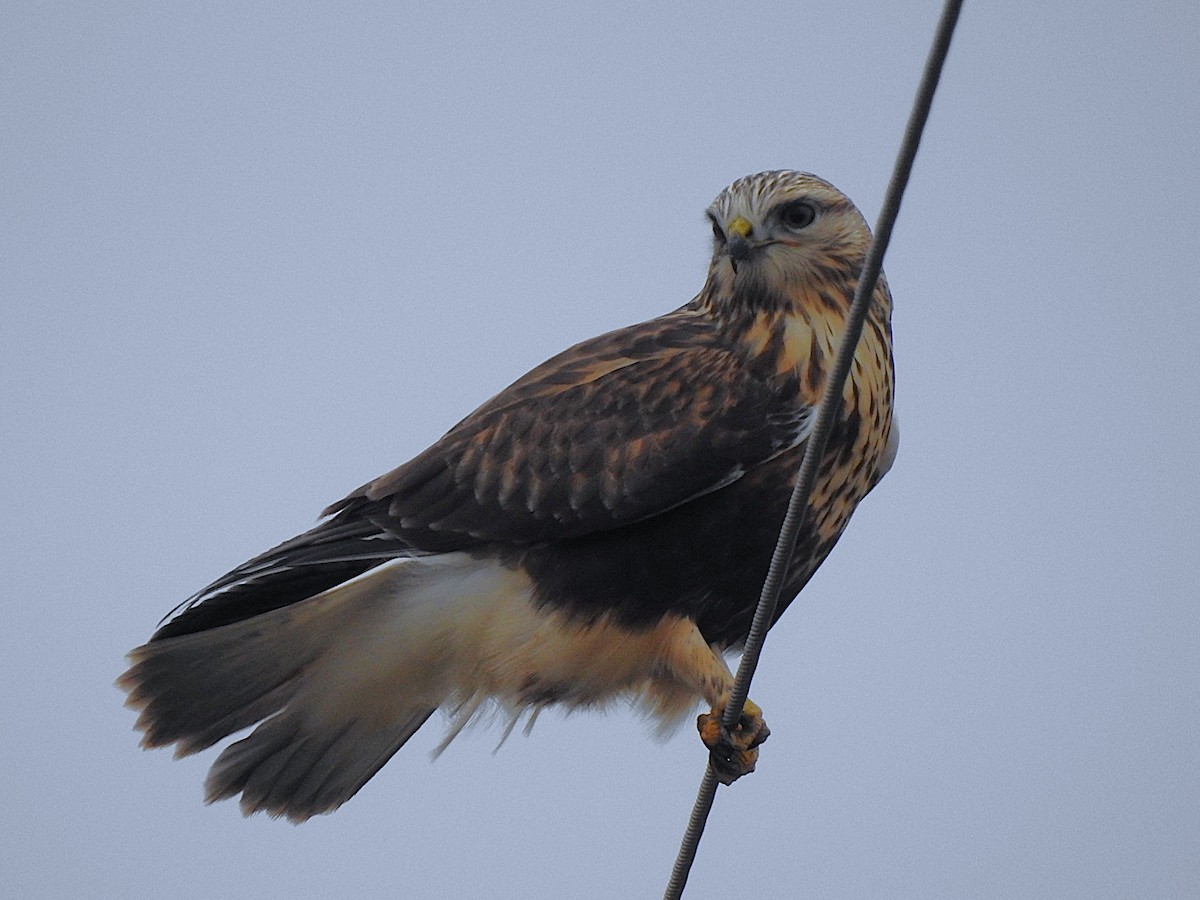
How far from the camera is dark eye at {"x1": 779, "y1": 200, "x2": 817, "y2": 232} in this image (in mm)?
3264

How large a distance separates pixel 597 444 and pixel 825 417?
1013 millimetres

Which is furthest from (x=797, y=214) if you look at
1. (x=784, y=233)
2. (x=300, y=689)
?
(x=300, y=689)

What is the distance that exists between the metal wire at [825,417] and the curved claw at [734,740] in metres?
0.05

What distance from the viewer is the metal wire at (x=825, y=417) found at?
5.79ft

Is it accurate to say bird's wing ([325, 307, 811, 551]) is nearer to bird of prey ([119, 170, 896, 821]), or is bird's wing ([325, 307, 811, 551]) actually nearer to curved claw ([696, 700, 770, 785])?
bird of prey ([119, 170, 896, 821])

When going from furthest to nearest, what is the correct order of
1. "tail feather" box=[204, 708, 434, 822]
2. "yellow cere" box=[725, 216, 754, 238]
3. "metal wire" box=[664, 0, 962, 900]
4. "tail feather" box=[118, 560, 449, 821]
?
"tail feather" box=[204, 708, 434, 822] → "tail feather" box=[118, 560, 449, 821] → "yellow cere" box=[725, 216, 754, 238] → "metal wire" box=[664, 0, 962, 900]

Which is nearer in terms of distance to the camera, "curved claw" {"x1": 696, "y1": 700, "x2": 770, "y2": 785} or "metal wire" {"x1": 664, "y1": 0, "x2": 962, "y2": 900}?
"metal wire" {"x1": 664, "y1": 0, "x2": 962, "y2": 900}

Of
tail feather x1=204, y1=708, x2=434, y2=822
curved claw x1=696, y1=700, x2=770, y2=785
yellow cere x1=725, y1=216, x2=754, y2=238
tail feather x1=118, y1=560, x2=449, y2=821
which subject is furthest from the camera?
tail feather x1=204, y1=708, x2=434, y2=822

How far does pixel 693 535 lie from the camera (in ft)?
10.4

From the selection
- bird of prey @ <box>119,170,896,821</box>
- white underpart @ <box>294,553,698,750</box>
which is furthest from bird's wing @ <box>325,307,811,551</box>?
white underpart @ <box>294,553,698,750</box>

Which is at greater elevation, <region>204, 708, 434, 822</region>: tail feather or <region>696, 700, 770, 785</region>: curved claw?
<region>696, 700, 770, 785</region>: curved claw

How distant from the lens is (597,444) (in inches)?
128

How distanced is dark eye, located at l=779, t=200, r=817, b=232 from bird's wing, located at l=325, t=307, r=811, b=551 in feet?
0.95

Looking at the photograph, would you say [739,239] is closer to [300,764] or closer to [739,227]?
[739,227]
